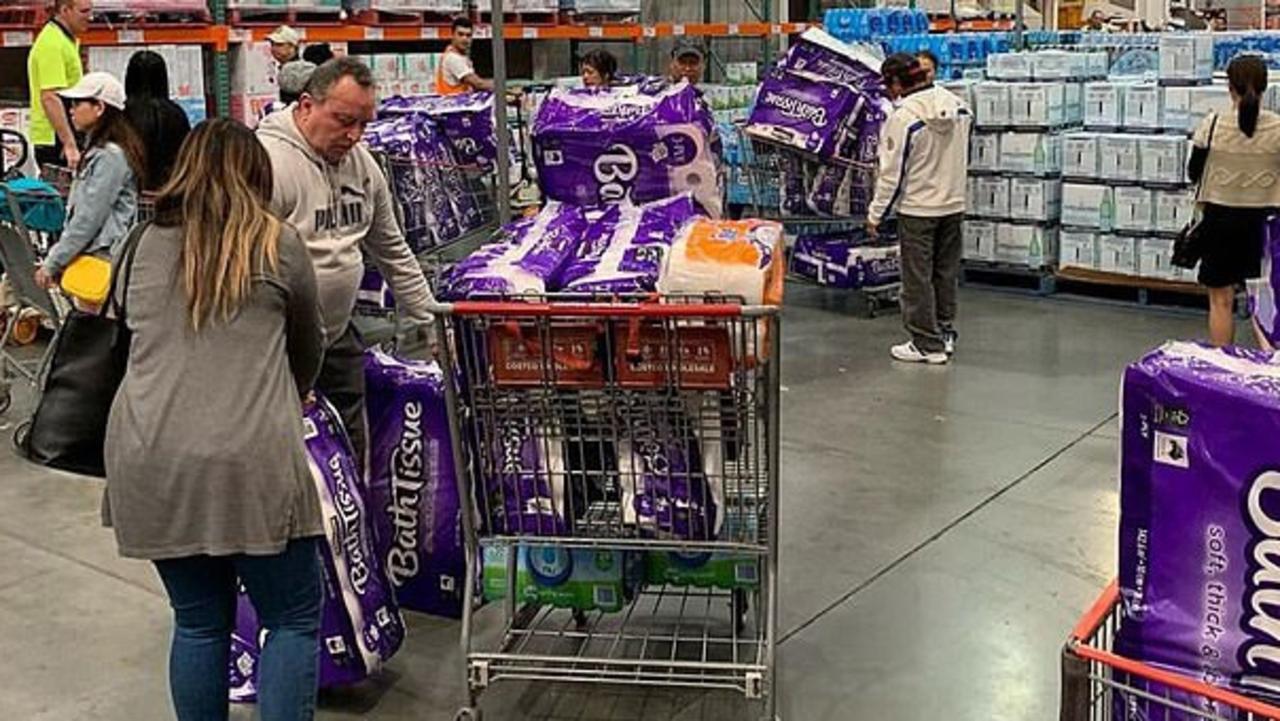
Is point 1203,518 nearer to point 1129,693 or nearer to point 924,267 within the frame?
point 1129,693

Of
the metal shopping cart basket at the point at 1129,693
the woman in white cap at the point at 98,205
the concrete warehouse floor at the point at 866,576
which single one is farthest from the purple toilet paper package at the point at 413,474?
the metal shopping cart basket at the point at 1129,693

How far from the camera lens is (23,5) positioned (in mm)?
7668

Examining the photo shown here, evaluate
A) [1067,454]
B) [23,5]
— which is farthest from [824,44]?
[23,5]

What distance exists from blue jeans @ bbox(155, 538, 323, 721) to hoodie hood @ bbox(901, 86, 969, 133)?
492 cm

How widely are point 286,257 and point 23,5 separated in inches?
230

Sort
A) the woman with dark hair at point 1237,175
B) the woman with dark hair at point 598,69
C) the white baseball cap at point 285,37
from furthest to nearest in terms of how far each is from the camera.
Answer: the white baseball cap at point 285,37 < the woman with dark hair at point 598,69 < the woman with dark hair at point 1237,175

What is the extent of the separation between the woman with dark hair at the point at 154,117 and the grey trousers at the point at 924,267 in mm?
3692

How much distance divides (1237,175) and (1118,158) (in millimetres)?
Result: 1979

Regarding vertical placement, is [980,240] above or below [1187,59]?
below

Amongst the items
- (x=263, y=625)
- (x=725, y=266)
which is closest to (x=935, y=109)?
(x=725, y=266)

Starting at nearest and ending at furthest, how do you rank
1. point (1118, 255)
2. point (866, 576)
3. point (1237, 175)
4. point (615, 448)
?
point (615, 448) → point (866, 576) → point (1237, 175) → point (1118, 255)

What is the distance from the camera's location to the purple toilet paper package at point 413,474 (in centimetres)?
383

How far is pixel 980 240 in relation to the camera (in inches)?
367

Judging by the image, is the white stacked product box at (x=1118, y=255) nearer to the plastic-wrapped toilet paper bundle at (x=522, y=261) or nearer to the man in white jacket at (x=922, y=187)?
the man in white jacket at (x=922, y=187)
